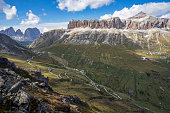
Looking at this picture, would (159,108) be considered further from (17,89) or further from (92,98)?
(17,89)

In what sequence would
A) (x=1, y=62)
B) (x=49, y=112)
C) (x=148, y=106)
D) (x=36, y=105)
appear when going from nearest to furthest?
(x=36, y=105)
(x=49, y=112)
(x=1, y=62)
(x=148, y=106)

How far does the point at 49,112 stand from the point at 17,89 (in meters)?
11.4

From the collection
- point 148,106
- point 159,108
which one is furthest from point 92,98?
point 159,108

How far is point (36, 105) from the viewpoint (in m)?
33.8

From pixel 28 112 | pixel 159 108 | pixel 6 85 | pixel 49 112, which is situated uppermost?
pixel 6 85

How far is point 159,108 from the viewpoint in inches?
7618

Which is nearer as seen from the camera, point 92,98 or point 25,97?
point 25,97

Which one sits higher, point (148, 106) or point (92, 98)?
point (92, 98)

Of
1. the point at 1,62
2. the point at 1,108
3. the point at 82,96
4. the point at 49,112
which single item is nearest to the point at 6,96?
the point at 1,108

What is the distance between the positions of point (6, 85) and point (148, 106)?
692ft

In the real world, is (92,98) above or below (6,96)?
below

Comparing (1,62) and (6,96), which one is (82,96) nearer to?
(1,62)

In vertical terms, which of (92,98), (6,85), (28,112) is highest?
(6,85)

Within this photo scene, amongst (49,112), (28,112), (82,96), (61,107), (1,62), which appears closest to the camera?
(28,112)
